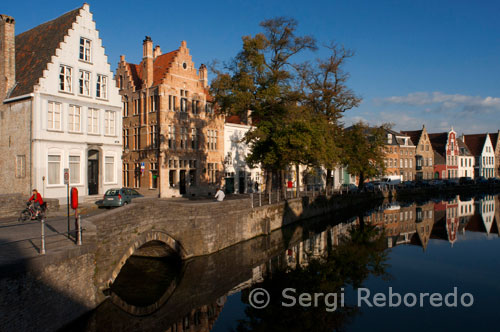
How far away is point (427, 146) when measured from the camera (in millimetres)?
87375

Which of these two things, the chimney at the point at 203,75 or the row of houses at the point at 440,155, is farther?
the row of houses at the point at 440,155

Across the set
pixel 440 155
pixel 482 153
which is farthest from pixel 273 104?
pixel 482 153

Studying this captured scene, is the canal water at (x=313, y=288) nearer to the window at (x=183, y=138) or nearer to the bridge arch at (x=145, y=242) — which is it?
the bridge arch at (x=145, y=242)

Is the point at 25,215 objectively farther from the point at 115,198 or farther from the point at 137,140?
the point at 137,140

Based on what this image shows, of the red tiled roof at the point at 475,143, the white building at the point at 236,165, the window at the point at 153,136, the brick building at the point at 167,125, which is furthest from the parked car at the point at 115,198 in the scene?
the red tiled roof at the point at 475,143

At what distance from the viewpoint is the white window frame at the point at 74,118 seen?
26938mm

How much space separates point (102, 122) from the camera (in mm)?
29109

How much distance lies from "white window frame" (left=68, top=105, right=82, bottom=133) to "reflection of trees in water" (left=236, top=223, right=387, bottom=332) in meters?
17.3

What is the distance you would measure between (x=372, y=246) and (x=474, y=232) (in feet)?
39.9

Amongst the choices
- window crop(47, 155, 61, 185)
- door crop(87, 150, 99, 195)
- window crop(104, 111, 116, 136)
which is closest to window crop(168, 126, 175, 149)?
window crop(104, 111, 116, 136)

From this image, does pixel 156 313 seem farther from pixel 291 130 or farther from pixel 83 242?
pixel 291 130

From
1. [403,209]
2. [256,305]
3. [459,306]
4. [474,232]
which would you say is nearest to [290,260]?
[256,305]

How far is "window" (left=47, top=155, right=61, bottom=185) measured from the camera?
25.6 m

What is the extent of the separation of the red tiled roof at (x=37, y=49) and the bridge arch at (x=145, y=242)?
48.0ft
